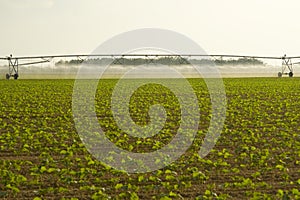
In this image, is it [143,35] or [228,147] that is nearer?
[228,147]

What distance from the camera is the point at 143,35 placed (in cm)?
1823

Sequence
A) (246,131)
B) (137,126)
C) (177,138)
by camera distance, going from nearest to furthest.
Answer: (177,138), (246,131), (137,126)

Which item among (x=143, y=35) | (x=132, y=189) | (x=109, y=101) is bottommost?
(x=132, y=189)

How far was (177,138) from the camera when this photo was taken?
15000 millimetres

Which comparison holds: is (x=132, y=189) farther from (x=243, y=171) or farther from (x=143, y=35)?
(x=143, y=35)

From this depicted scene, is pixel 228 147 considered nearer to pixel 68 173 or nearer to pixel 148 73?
pixel 68 173

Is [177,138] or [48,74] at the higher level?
[48,74]

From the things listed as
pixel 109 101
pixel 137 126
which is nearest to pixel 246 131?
pixel 137 126

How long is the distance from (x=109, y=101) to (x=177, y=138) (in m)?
12.7

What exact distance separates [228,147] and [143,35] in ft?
20.4

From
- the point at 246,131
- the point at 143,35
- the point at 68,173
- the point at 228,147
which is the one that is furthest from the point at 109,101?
the point at 68,173

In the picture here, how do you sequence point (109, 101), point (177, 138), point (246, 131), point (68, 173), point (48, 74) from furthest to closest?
point (48, 74)
point (109, 101)
point (246, 131)
point (177, 138)
point (68, 173)

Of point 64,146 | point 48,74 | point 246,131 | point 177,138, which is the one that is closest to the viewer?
point 64,146

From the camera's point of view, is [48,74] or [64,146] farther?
[48,74]
